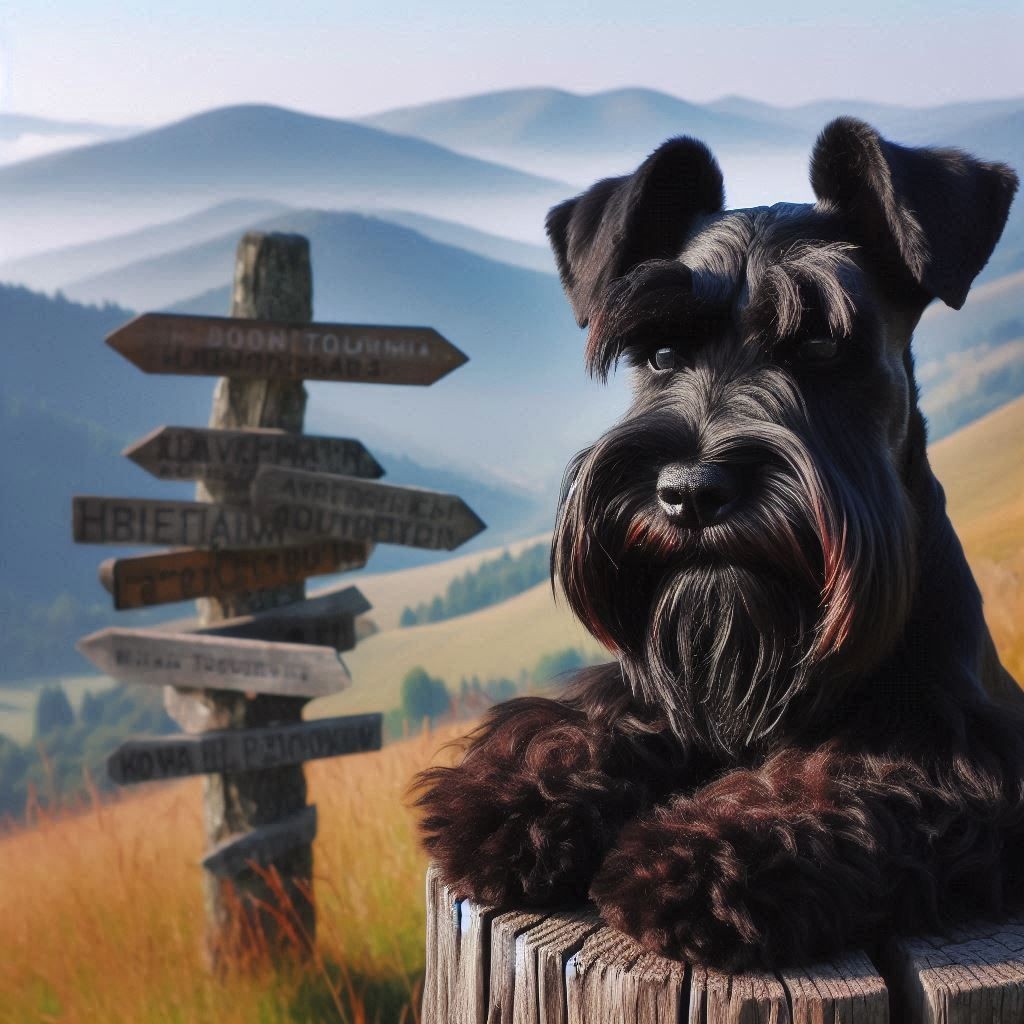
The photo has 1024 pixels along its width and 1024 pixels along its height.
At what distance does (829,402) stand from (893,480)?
0.54 feet

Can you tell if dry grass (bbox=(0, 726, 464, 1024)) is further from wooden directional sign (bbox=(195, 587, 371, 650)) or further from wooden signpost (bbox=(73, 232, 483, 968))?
wooden directional sign (bbox=(195, 587, 371, 650))

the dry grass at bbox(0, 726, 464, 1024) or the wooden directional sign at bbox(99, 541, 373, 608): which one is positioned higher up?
the wooden directional sign at bbox(99, 541, 373, 608)

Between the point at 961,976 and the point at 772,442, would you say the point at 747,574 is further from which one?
the point at 961,976

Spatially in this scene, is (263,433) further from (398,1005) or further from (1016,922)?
(1016,922)

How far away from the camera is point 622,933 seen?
1878 mm

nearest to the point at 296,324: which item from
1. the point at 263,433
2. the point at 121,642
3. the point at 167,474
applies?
the point at 263,433

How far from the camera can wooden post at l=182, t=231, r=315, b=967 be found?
Result: 4.95 metres

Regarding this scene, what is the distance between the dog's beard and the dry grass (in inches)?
99.3

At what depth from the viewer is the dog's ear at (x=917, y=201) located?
2.11 m

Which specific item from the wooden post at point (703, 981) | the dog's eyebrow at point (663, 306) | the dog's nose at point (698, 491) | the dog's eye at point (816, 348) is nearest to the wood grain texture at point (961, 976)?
the wooden post at point (703, 981)

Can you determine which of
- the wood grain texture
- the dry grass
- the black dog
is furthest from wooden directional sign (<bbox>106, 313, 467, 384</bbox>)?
the wood grain texture

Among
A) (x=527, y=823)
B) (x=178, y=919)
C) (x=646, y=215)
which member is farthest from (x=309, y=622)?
(x=527, y=823)

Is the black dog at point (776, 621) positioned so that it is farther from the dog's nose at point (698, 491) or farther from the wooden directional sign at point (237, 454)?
the wooden directional sign at point (237, 454)

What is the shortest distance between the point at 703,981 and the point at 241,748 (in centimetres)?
335
